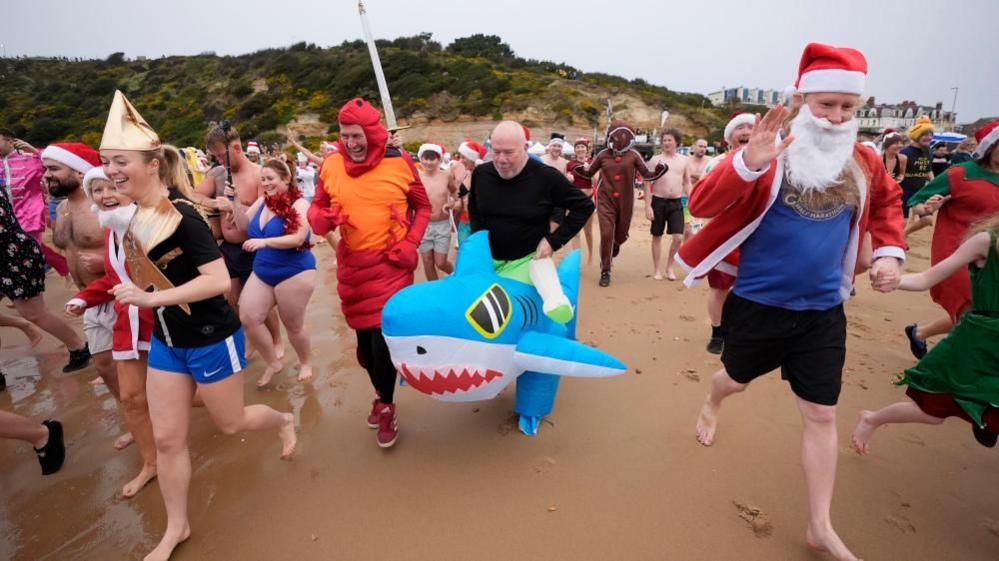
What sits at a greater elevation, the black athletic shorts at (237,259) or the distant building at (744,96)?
the distant building at (744,96)

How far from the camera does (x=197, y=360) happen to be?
7.09 ft

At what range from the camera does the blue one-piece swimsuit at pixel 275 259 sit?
362cm

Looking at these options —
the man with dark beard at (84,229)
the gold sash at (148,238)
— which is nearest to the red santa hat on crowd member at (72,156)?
the man with dark beard at (84,229)

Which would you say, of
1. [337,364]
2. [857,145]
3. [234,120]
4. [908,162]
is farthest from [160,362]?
[234,120]

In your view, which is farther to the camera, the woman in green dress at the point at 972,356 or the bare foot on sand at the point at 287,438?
the bare foot on sand at the point at 287,438

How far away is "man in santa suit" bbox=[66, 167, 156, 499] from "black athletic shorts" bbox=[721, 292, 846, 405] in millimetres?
2938

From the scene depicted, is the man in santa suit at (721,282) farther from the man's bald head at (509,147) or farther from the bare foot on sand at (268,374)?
the bare foot on sand at (268,374)

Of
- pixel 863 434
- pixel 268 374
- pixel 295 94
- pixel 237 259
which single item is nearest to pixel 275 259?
pixel 237 259

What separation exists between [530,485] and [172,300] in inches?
78.6

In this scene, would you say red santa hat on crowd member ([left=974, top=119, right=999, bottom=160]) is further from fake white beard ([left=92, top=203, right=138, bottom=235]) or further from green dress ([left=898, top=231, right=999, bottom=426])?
fake white beard ([left=92, top=203, right=138, bottom=235])

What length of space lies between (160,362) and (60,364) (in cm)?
403

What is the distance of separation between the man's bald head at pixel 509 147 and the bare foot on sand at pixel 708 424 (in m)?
1.88

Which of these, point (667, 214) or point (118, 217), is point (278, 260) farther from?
point (667, 214)

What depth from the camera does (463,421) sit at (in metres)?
3.18
